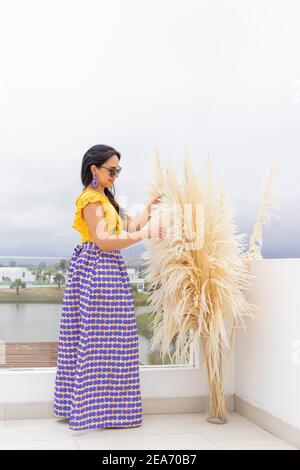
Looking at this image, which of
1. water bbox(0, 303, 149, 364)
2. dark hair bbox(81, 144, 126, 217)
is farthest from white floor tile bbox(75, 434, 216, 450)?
dark hair bbox(81, 144, 126, 217)

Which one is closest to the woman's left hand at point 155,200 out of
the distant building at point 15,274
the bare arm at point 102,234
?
the bare arm at point 102,234

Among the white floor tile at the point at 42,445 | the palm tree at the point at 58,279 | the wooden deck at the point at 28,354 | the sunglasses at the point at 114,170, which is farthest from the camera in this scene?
the palm tree at the point at 58,279

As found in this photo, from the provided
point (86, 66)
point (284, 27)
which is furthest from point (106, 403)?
point (284, 27)

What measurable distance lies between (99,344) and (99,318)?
119mm

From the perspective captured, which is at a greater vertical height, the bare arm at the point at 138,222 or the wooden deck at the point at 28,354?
the bare arm at the point at 138,222

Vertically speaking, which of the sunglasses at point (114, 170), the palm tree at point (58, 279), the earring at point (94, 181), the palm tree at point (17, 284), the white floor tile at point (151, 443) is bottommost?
the white floor tile at point (151, 443)

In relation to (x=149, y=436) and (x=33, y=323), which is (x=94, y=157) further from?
(x=149, y=436)

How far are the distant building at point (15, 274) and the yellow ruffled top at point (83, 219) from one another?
1.43 ft

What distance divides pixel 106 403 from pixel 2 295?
2.52 ft

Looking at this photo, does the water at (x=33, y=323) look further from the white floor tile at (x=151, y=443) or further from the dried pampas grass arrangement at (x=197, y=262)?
the white floor tile at (x=151, y=443)

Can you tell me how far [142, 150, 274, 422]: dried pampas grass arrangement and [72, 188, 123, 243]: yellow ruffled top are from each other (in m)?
0.17

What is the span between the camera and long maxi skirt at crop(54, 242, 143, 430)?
2.59 meters

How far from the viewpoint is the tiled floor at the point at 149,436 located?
2.37 m
